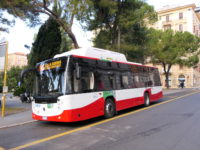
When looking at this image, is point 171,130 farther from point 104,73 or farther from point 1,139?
point 1,139

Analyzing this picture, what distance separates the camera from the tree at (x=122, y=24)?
18781 mm

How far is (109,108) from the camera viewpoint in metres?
8.72

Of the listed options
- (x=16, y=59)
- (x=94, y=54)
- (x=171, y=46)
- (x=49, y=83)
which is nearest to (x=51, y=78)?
(x=49, y=83)

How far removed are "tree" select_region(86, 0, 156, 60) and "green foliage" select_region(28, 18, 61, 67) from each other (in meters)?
3.54

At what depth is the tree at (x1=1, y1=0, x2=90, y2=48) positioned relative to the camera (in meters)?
13.0

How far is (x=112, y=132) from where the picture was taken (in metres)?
6.12

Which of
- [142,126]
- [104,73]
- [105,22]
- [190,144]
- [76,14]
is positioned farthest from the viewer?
[105,22]

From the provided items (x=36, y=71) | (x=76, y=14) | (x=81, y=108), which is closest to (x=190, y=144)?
(x=81, y=108)

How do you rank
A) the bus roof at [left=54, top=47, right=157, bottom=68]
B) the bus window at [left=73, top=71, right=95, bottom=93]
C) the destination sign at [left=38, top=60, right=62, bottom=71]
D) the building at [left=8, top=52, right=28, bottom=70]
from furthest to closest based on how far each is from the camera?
the building at [left=8, top=52, right=28, bottom=70]
the bus roof at [left=54, top=47, right=157, bottom=68]
the destination sign at [left=38, top=60, right=62, bottom=71]
the bus window at [left=73, top=71, right=95, bottom=93]

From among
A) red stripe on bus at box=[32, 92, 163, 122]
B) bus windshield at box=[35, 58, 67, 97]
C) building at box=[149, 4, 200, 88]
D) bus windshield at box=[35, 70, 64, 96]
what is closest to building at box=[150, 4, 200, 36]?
building at box=[149, 4, 200, 88]

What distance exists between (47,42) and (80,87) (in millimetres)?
12875

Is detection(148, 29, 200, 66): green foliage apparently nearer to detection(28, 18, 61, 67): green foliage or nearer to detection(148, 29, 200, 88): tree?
detection(148, 29, 200, 88): tree

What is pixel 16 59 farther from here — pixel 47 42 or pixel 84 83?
pixel 84 83

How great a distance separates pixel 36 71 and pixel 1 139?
3057 mm
